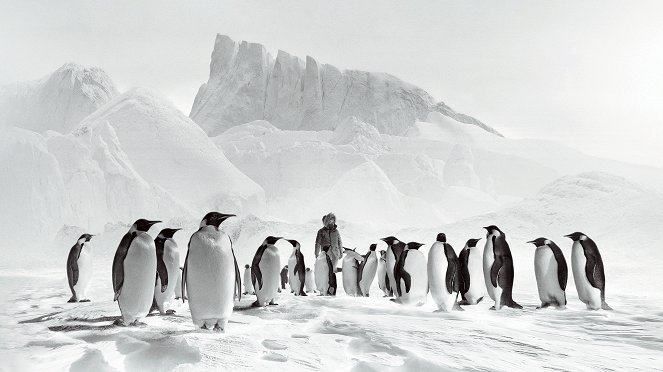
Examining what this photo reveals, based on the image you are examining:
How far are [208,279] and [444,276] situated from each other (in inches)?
113

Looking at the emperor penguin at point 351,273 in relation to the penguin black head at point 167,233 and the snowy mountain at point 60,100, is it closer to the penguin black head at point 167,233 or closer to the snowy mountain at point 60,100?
the penguin black head at point 167,233

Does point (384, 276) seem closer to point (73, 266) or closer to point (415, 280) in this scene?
point (415, 280)

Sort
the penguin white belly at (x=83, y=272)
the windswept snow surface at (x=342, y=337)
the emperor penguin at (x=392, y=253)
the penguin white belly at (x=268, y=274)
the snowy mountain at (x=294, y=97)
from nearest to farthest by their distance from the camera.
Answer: the windswept snow surface at (x=342, y=337), the penguin white belly at (x=268, y=274), the penguin white belly at (x=83, y=272), the emperor penguin at (x=392, y=253), the snowy mountain at (x=294, y=97)

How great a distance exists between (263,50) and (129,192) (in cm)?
3681

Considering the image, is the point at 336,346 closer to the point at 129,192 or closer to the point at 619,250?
the point at 619,250

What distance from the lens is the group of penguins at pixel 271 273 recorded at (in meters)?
4.11

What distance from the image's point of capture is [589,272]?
19.2 ft

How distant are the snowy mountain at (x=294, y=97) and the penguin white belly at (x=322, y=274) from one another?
49657mm

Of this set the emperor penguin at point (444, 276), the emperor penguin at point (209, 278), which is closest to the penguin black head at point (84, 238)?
the emperor penguin at point (209, 278)

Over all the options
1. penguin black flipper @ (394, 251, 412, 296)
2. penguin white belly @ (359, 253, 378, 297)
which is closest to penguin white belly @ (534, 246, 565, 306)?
penguin black flipper @ (394, 251, 412, 296)

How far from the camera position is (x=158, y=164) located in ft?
95.9

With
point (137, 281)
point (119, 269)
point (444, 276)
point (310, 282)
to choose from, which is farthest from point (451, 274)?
point (310, 282)

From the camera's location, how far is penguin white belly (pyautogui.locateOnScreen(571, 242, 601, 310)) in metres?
5.96

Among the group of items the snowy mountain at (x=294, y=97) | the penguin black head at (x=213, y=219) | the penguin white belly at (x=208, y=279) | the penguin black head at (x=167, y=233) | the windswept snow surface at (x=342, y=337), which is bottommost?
the windswept snow surface at (x=342, y=337)
